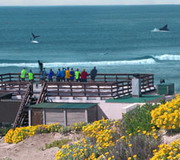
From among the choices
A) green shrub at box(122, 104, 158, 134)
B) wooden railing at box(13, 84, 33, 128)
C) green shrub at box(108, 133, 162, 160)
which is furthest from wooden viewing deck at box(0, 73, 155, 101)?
green shrub at box(108, 133, 162, 160)

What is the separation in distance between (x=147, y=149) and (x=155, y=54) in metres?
83.6

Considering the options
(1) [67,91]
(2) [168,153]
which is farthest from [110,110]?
(2) [168,153]

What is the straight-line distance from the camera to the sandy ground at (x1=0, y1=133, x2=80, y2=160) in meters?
21.1

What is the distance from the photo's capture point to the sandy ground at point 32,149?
21087 mm

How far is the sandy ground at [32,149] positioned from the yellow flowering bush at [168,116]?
14.5 feet

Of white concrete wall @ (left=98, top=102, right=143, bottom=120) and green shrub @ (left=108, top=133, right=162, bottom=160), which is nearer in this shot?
green shrub @ (left=108, top=133, right=162, bottom=160)

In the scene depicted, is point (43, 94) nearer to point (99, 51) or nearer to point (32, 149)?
point (32, 149)

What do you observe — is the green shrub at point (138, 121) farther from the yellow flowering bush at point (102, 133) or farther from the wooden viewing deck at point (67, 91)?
the wooden viewing deck at point (67, 91)

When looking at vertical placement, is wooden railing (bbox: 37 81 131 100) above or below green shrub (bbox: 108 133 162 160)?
above

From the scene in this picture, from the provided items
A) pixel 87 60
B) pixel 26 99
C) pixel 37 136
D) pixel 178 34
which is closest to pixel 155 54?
pixel 87 60

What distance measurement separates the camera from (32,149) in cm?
2256

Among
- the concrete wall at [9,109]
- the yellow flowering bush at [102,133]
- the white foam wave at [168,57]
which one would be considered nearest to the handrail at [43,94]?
the concrete wall at [9,109]

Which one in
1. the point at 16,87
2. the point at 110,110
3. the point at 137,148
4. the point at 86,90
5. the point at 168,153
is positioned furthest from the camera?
the point at 16,87

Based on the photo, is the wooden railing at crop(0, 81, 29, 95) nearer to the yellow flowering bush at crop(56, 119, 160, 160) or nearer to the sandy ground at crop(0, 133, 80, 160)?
the sandy ground at crop(0, 133, 80, 160)
